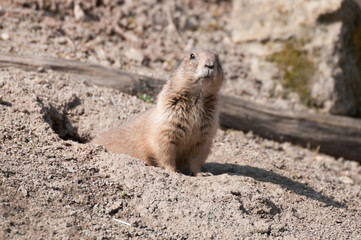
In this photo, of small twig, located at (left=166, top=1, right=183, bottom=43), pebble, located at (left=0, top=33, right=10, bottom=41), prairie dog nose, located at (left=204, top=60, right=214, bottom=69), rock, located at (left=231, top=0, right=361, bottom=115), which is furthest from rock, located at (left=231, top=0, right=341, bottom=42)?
prairie dog nose, located at (left=204, top=60, right=214, bottom=69)

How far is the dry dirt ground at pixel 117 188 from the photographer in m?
4.21

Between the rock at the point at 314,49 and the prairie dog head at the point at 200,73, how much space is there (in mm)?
5028

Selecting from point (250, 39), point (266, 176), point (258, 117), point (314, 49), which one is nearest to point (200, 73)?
point (266, 176)

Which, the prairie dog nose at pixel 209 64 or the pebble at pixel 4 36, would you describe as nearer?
the prairie dog nose at pixel 209 64

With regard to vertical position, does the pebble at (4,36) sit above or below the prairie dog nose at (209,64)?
below

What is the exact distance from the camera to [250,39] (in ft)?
36.6

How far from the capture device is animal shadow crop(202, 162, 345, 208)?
626 cm

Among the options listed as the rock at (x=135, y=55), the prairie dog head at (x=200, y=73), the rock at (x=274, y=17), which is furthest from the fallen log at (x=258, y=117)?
the rock at (x=274, y=17)

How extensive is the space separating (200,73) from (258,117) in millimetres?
3429

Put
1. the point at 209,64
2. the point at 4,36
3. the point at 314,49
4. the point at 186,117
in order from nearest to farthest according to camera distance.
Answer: the point at 209,64 → the point at 186,117 → the point at 4,36 → the point at 314,49

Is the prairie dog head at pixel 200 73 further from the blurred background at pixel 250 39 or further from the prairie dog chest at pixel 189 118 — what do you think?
the blurred background at pixel 250 39

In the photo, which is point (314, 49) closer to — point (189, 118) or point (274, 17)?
point (274, 17)

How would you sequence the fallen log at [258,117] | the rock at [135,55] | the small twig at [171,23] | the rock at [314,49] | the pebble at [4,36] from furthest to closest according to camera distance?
the small twig at [171,23]
the rock at [314,49]
the rock at [135,55]
the pebble at [4,36]
the fallen log at [258,117]

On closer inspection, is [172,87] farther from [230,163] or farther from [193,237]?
[193,237]
